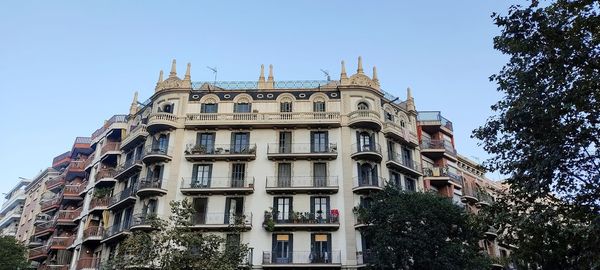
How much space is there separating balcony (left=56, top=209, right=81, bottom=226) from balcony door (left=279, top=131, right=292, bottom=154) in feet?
70.5

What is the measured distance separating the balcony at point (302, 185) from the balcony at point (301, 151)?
158 cm

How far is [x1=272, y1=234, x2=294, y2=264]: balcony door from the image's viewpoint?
34303mm

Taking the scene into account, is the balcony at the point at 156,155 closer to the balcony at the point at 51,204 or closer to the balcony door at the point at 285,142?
the balcony door at the point at 285,142

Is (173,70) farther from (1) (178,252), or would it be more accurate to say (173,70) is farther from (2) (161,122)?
(1) (178,252)

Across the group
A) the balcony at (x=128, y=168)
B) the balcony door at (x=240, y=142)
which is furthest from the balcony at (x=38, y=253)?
the balcony door at (x=240, y=142)

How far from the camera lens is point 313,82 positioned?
42.2 meters

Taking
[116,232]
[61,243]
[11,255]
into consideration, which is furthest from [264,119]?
[11,255]

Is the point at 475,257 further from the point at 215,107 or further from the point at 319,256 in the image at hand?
the point at 215,107

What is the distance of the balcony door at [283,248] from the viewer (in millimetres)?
34303

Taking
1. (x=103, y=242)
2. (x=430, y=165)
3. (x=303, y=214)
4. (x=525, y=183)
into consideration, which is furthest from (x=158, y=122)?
(x=525, y=183)

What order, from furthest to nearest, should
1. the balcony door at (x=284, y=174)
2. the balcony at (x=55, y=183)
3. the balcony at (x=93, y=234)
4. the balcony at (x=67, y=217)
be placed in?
the balcony at (x=55, y=183)
the balcony at (x=67, y=217)
the balcony at (x=93, y=234)
the balcony door at (x=284, y=174)

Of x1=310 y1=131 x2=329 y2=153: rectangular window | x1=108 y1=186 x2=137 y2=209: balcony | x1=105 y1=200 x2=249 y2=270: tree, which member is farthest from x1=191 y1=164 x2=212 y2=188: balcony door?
x1=105 y1=200 x2=249 y2=270: tree

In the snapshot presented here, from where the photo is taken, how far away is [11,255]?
135ft

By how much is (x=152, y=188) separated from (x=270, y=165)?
8819 millimetres
